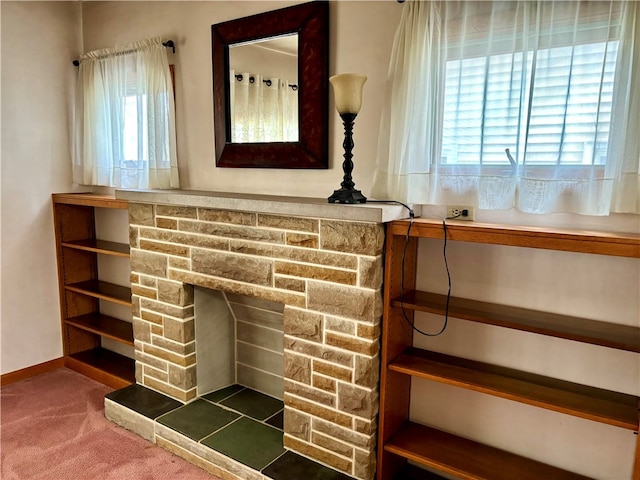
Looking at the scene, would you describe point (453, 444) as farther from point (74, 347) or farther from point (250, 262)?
point (74, 347)

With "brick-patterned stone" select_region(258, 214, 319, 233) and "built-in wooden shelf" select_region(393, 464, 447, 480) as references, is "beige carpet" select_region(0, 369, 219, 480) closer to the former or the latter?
"built-in wooden shelf" select_region(393, 464, 447, 480)

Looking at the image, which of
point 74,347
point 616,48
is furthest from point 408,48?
point 74,347

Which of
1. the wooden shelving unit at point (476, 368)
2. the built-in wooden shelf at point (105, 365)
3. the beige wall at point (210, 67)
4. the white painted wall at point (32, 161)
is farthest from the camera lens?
the built-in wooden shelf at point (105, 365)

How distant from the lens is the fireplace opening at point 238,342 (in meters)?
2.79

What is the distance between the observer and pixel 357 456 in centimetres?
213

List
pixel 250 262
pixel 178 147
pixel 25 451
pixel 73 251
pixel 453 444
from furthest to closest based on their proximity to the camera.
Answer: pixel 73 251 < pixel 178 147 < pixel 25 451 < pixel 250 262 < pixel 453 444

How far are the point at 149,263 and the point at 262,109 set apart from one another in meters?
1.13

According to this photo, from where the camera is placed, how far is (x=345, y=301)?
206 centimetres

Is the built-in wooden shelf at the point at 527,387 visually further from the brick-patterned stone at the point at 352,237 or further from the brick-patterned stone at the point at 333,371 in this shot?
the brick-patterned stone at the point at 352,237

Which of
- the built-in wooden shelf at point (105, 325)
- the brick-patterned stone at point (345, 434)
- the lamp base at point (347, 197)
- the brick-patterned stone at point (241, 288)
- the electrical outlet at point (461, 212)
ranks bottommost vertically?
the brick-patterned stone at point (345, 434)

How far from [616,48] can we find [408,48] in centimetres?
76

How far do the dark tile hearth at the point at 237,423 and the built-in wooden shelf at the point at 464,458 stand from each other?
0.34 meters

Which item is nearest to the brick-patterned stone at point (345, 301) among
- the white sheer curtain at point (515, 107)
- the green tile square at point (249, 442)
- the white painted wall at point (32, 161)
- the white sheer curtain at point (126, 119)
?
the white sheer curtain at point (515, 107)

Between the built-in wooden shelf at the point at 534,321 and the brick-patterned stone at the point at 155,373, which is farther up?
the built-in wooden shelf at the point at 534,321
